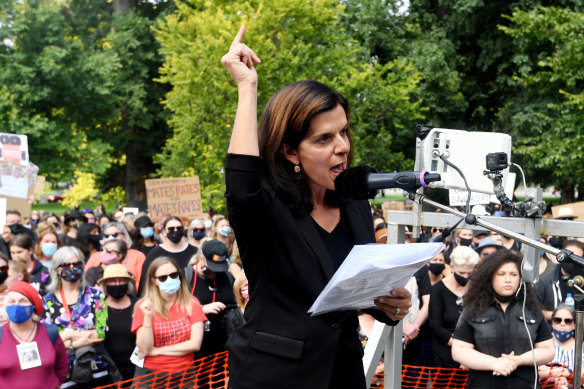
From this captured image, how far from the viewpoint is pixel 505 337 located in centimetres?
485

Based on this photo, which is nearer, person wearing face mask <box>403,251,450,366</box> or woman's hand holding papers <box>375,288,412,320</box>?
woman's hand holding papers <box>375,288,412,320</box>

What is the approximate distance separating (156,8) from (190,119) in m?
17.0

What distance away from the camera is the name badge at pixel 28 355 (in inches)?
201

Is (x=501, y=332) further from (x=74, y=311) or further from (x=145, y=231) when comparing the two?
(x=145, y=231)

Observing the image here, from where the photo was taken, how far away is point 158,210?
14.4 meters

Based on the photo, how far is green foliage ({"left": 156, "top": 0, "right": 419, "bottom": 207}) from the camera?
18.2m

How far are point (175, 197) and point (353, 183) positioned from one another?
42.4ft

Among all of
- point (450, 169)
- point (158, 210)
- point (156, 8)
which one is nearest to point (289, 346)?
point (450, 169)

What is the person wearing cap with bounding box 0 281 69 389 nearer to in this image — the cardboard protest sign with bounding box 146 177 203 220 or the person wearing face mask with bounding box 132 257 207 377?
the person wearing face mask with bounding box 132 257 207 377

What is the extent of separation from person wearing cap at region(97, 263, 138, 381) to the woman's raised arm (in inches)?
175

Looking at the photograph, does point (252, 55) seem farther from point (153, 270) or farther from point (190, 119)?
point (190, 119)

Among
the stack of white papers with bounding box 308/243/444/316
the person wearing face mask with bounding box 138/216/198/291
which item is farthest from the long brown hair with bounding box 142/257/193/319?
the stack of white papers with bounding box 308/243/444/316

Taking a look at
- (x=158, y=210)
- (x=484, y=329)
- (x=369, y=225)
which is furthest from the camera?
(x=158, y=210)

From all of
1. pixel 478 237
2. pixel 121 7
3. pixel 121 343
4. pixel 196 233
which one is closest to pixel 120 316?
pixel 121 343
